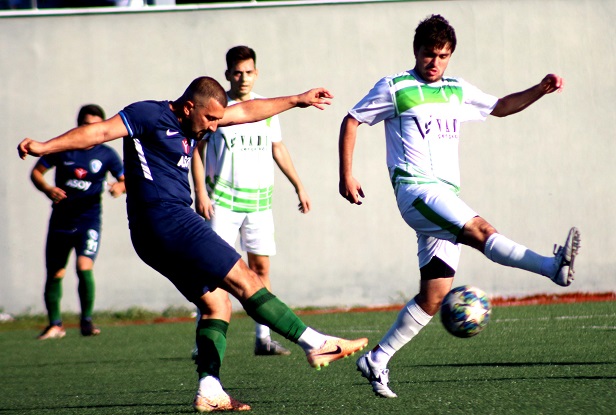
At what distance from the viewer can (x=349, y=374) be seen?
7.19 meters

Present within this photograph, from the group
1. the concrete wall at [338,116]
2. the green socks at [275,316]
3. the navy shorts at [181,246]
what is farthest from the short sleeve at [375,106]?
the concrete wall at [338,116]

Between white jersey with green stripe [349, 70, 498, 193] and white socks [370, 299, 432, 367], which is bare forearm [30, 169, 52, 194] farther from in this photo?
white socks [370, 299, 432, 367]

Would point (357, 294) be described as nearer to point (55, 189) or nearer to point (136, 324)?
point (136, 324)

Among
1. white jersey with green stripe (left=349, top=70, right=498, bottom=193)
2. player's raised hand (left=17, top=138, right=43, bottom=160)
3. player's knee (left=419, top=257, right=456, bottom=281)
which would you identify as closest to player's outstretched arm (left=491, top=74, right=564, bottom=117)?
white jersey with green stripe (left=349, top=70, right=498, bottom=193)

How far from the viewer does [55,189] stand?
1038 cm

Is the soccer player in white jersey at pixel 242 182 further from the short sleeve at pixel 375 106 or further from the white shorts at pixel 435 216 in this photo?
the white shorts at pixel 435 216

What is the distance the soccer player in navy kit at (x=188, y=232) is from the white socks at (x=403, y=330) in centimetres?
58

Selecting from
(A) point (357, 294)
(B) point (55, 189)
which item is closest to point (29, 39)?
(B) point (55, 189)

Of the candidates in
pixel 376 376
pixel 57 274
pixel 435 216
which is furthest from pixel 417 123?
pixel 57 274

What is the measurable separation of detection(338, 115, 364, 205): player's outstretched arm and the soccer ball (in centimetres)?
77

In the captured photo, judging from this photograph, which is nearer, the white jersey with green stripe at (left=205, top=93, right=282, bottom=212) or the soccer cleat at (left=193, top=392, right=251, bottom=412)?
the soccer cleat at (left=193, top=392, right=251, bottom=412)

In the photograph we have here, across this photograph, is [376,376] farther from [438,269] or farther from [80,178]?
[80,178]

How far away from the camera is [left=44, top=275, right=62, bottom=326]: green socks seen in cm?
1127

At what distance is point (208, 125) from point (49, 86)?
818cm
